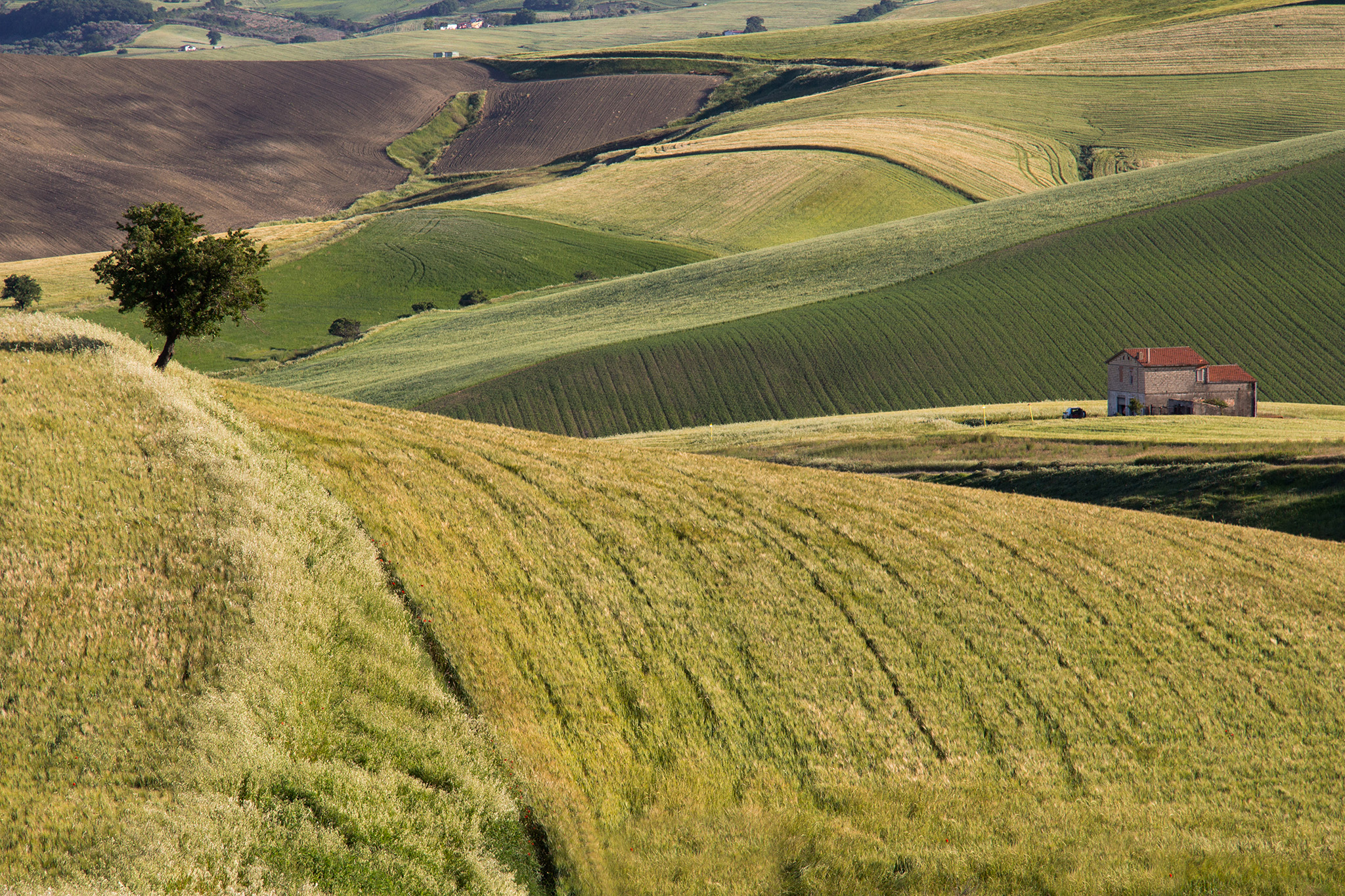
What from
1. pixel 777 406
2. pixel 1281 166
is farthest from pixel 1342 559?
pixel 1281 166

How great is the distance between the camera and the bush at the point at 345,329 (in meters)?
98.3

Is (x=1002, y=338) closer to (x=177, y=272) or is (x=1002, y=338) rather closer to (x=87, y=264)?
(x=177, y=272)

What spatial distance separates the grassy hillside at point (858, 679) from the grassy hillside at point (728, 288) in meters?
50.2

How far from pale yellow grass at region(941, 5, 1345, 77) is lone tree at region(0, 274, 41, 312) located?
146616 mm

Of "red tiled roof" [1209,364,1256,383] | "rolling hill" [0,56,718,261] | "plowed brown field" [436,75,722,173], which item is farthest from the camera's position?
"plowed brown field" [436,75,722,173]

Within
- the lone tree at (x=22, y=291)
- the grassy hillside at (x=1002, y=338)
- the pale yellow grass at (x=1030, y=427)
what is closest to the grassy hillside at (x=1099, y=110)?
the grassy hillside at (x=1002, y=338)

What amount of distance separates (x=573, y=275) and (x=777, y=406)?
55.5 m

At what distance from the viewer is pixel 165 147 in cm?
16362

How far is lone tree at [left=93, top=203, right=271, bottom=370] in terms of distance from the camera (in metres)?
23.2

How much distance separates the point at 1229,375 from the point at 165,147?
167924mm

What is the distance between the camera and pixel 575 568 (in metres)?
20.8

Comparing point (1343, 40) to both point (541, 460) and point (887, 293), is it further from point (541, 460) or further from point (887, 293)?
point (541, 460)

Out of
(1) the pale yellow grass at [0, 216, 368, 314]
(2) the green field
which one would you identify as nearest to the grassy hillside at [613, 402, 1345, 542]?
(1) the pale yellow grass at [0, 216, 368, 314]

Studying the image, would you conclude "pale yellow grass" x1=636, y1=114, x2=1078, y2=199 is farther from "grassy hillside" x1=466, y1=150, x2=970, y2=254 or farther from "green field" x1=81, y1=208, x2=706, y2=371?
"green field" x1=81, y1=208, x2=706, y2=371
